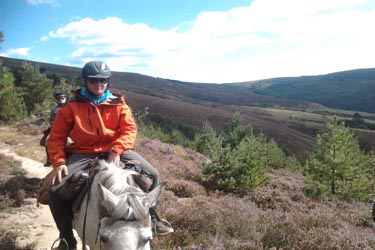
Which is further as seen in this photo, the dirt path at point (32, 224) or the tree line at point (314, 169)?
the tree line at point (314, 169)

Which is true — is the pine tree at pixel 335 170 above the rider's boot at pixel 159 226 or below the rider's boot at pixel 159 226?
below

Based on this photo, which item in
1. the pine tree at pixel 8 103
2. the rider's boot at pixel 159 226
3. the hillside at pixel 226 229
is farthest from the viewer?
the pine tree at pixel 8 103

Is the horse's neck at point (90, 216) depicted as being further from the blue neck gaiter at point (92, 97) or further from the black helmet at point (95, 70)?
the black helmet at point (95, 70)

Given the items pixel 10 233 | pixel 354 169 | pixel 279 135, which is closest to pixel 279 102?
pixel 279 135

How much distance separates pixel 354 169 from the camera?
59.6 ft

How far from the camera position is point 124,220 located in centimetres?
318

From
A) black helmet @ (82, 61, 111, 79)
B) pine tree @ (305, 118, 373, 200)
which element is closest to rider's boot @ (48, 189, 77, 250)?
black helmet @ (82, 61, 111, 79)

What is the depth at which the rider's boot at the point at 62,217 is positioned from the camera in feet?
15.0

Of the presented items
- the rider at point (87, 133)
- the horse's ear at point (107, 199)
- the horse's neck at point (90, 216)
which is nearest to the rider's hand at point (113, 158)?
the rider at point (87, 133)

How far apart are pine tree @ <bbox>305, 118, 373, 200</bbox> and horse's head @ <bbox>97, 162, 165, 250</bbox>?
16018mm

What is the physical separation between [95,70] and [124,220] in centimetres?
226

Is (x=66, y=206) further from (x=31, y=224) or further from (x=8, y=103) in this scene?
(x=8, y=103)

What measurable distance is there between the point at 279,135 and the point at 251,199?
68.3m

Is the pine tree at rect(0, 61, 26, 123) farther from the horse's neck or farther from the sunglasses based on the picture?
the horse's neck
